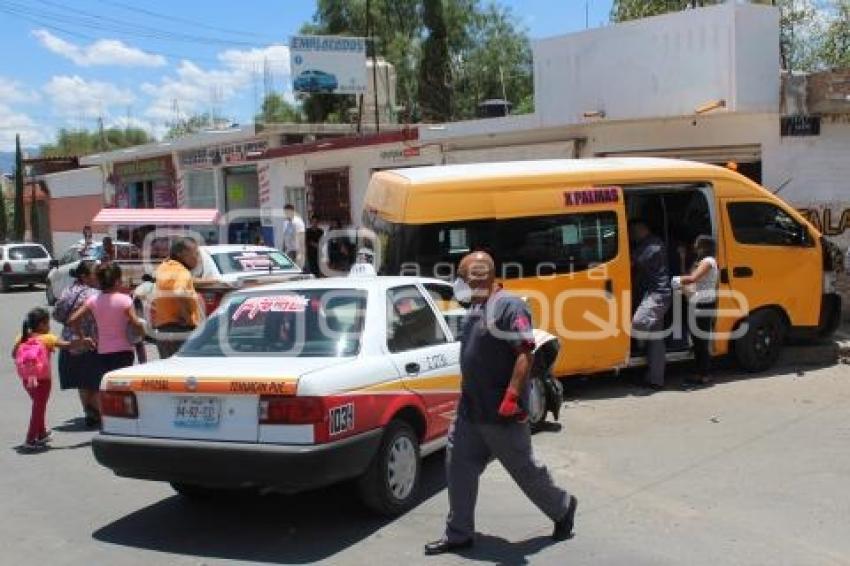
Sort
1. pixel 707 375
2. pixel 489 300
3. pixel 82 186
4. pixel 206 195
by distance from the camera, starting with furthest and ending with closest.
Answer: pixel 82 186, pixel 206 195, pixel 707 375, pixel 489 300

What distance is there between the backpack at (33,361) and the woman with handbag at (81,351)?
0.38 m

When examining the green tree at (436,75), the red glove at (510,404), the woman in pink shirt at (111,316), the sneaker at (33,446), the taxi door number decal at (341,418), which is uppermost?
the green tree at (436,75)

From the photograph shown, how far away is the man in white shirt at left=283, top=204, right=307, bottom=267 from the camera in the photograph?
17703mm

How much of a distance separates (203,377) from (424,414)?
145 centimetres

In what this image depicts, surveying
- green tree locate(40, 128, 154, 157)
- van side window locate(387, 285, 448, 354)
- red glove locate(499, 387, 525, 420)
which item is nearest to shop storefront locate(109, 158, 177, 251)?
van side window locate(387, 285, 448, 354)

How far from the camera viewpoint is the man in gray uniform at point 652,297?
9.61 m

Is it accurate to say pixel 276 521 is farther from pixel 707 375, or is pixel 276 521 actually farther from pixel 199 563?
pixel 707 375

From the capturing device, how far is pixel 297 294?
6199 mm

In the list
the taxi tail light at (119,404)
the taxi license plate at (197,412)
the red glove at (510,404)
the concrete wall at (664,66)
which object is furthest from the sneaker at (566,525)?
the concrete wall at (664,66)

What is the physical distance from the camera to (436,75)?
40094 mm

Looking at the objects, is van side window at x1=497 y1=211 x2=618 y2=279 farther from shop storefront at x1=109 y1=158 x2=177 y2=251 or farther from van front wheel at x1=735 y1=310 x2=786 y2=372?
shop storefront at x1=109 y1=158 x2=177 y2=251

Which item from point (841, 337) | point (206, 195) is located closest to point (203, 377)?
point (841, 337)

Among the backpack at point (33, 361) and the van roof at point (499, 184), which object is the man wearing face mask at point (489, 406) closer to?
the van roof at point (499, 184)

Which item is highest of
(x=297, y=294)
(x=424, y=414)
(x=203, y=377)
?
(x=297, y=294)
